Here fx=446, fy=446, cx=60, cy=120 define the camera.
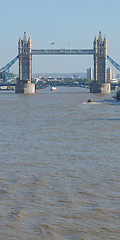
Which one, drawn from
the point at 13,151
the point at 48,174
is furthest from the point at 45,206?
the point at 13,151

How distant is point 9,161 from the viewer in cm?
2630

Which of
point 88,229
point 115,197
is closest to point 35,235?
point 88,229

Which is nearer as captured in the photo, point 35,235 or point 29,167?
point 35,235

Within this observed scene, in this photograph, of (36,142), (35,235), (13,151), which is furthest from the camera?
(36,142)

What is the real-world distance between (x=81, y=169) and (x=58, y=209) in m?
7.35

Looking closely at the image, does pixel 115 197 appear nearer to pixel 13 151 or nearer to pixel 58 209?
pixel 58 209

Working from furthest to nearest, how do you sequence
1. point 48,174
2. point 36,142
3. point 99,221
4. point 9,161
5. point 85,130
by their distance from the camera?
point 85,130, point 36,142, point 9,161, point 48,174, point 99,221

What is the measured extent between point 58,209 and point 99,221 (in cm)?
186

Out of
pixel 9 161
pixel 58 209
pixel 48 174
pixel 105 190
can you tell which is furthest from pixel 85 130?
pixel 58 209

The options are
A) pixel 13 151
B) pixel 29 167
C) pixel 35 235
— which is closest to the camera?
pixel 35 235

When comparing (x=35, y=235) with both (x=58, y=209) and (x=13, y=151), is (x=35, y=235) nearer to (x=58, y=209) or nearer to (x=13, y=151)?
(x=58, y=209)

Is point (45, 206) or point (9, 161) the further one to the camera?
point (9, 161)

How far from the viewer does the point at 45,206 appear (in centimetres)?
1706

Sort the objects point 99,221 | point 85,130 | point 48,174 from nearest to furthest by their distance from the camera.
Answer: point 99,221 → point 48,174 → point 85,130
